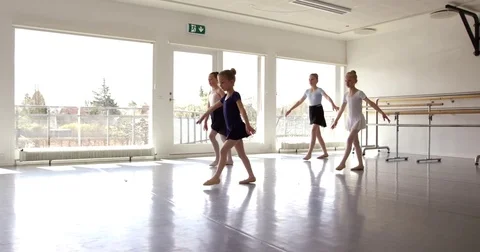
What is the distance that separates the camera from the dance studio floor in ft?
6.56

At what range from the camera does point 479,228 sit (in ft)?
7.56

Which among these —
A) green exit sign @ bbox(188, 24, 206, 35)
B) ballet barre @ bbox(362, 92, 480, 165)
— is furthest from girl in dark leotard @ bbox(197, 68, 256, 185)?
ballet barre @ bbox(362, 92, 480, 165)

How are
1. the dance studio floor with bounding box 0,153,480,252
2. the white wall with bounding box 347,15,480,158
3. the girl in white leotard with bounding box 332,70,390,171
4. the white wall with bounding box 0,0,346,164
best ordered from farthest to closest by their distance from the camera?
the white wall with bounding box 347,15,480,158
the white wall with bounding box 0,0,346,164
the girl in white leotard with bounding box 332,70,390,171
the dance studio floor with bounding box 0,153,480,252

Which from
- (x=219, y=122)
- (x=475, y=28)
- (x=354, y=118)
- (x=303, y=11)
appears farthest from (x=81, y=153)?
(x=475, y=28)

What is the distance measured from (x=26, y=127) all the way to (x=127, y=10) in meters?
2.41

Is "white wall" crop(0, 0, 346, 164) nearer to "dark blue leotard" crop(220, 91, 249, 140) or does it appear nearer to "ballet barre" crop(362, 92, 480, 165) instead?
"ballet barre" crop(362, 92, 480, 165)

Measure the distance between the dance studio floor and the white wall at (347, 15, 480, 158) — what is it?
11.1ft

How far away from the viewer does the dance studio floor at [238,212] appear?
200 cm

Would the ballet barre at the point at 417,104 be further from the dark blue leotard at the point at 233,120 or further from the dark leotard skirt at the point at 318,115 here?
the dark blue leotard at the point at 233,120

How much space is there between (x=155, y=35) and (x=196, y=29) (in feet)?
2.56

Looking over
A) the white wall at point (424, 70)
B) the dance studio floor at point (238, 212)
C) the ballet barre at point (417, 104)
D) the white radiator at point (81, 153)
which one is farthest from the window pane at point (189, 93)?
the white wall at point (424, 70)

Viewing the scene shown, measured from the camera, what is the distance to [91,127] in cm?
671

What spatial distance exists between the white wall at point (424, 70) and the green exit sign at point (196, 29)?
13.0ft

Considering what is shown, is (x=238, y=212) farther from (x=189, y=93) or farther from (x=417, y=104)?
(x=417, y=104)
